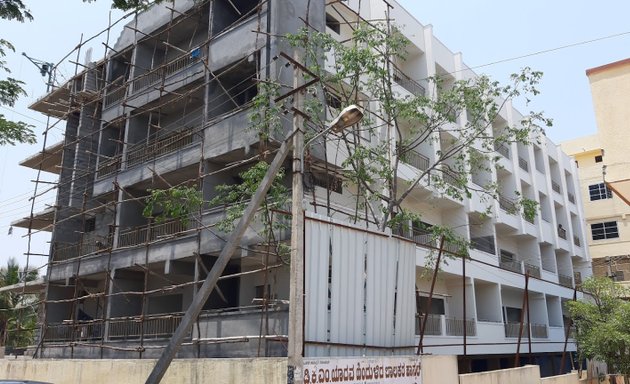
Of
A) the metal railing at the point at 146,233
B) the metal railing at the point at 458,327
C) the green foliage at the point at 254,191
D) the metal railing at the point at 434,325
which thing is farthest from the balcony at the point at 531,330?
the metal railing at the point at 146,233

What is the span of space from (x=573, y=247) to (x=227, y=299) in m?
26.0

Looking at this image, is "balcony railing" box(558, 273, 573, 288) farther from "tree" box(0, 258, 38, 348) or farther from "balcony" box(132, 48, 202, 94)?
"tree" box(0, 258, 38, 348)

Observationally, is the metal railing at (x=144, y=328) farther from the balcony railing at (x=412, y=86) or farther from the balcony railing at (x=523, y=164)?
the balcony railing at (x=523, y=164)

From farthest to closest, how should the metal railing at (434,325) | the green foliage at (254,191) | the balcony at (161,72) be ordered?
1. the balcony at (161,72)
2. the metal railing at (434,325)
3. the green foliage at (254,191)

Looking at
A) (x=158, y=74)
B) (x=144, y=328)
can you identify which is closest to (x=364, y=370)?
(x=144, y=328)

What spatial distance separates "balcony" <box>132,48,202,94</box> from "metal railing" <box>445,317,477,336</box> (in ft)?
44.5

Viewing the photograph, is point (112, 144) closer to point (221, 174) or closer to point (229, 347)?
point (221, 174)

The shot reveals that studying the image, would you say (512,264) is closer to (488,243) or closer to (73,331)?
(488,243)

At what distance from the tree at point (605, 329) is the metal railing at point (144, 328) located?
13.1m

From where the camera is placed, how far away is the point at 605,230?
126ft

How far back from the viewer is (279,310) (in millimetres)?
13664

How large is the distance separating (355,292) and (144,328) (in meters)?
11.8

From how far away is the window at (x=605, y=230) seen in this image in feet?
124

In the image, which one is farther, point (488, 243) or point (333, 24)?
point (488, 243)
